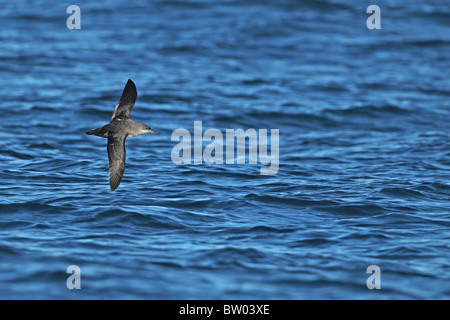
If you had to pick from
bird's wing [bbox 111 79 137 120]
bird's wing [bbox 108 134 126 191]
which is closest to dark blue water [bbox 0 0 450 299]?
bird's wing [bbox 108 134 126 191]

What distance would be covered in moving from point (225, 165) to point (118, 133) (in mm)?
3528

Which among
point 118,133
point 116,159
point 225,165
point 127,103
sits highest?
point 127,103

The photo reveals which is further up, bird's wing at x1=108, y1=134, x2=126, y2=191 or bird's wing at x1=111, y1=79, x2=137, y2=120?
bird's wing at x1=111, y1=79, x2=137, y2=120

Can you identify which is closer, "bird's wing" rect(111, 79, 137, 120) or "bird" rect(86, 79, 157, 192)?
"bird" rect(86, 79, 157, 192)

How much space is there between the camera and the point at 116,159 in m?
9.27

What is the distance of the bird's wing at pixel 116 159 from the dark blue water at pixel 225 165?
67 centimetres

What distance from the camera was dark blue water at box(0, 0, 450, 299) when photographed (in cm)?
813

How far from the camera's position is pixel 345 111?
16359mm

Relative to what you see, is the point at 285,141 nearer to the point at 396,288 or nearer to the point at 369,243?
the point at 369,243

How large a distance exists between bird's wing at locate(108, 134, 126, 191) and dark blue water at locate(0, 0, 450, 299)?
2.20 ft

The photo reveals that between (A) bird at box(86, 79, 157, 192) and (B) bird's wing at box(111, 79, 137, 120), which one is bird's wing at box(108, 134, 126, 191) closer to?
(A) bird at box(86, 79, 157, 192)

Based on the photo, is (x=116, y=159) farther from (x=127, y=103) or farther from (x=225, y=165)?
(x=225, y=165)

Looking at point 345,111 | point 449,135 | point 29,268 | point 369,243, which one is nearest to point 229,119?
point 345,111

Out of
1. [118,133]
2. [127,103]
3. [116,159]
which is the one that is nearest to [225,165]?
[127,103]
